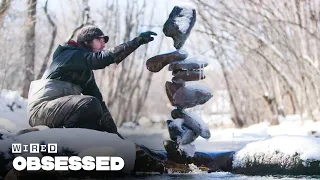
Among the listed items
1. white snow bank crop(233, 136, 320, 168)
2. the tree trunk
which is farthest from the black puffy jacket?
white snow bank crop(233, 136, 320, 168)

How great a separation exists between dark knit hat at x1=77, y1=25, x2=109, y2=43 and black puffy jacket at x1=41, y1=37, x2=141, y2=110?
97 mm

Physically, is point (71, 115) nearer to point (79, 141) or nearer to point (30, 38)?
point (79, 141)

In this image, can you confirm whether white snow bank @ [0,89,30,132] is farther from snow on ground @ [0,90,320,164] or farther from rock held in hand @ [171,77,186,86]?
rock held in hand @ [171,77,186,86]

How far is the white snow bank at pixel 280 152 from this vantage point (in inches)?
128

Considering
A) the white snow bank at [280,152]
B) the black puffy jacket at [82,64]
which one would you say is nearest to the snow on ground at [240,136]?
the white snow bank at [280,152]

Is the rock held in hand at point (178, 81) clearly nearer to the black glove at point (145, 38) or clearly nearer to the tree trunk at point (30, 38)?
the black glove at point (145, 38)

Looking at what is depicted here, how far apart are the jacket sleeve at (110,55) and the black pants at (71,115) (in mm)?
242

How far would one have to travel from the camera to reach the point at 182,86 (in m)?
3.37

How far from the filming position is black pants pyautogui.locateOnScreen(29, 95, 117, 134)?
326 cm

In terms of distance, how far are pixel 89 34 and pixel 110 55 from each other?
0.23m

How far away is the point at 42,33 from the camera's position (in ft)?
11.5

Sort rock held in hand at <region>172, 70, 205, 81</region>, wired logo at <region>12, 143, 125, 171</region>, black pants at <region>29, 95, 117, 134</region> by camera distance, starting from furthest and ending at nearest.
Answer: rock held in hand at <region>172, 70, 205, 81</region> < black pants at <region>29, 95, 117, 134</region> < wired logo at <region>12, 143, 125, 171</region>

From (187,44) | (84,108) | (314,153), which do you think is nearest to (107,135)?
(84,108)

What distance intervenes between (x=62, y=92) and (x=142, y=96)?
23.2 inches
